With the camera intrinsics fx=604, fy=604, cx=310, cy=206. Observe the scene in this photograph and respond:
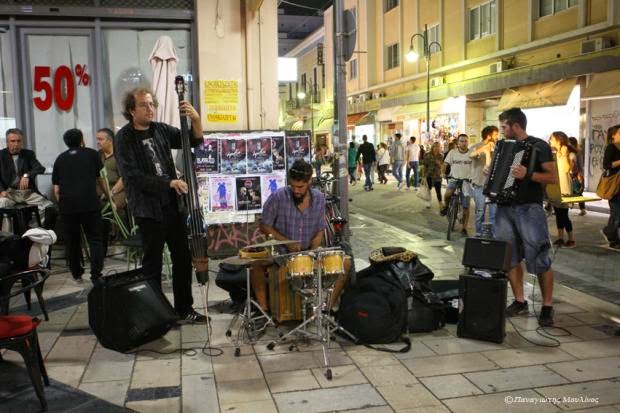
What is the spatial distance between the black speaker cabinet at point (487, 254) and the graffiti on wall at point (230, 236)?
11.7ft

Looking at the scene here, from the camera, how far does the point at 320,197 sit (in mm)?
5301

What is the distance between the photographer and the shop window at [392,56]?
28.1 metres

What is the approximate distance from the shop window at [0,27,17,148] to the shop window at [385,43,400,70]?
21873 mm

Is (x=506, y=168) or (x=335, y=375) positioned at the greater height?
(x=506, y=168)

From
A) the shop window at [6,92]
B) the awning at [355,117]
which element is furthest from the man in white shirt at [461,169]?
the awning at [355,117]

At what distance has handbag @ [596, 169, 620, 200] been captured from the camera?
838 centimetres

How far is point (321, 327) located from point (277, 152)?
379cm

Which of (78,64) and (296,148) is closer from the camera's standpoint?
(296,148)

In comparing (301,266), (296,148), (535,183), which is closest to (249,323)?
(301,266)

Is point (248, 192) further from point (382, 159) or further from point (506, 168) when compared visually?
point (382, 159)

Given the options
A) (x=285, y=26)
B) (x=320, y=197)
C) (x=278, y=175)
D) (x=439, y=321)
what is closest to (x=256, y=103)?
(x=278, y=175)

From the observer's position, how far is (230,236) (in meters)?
8.03

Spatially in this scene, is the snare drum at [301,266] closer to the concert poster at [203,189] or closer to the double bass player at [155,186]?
the double bass player at [155,186]

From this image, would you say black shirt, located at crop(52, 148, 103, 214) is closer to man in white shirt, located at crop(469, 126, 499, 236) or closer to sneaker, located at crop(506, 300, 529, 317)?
sneaker, located at crop(506, 300, 529, 317)
